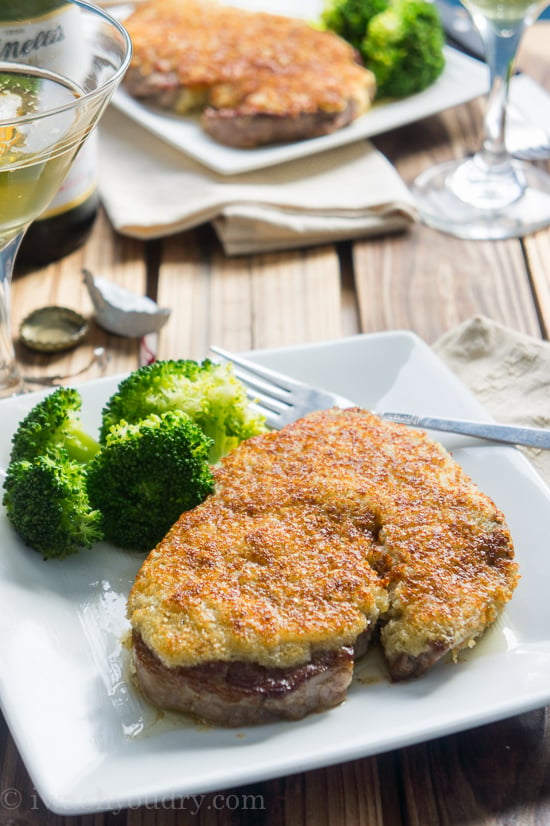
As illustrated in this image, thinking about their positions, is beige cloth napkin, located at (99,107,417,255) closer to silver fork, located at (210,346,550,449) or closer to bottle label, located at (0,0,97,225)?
bottle label, located at (0,0,97,225)

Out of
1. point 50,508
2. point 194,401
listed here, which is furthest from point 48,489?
point 194,401

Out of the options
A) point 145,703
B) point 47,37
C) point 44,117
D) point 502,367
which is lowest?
point 502,367

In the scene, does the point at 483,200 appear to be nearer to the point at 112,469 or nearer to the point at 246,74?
the point at 246,74

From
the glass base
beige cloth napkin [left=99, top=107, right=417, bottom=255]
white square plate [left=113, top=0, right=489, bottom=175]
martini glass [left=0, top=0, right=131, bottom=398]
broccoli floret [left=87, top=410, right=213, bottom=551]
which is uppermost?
martini glass [left=0, top=0, right=131, bottom=398]

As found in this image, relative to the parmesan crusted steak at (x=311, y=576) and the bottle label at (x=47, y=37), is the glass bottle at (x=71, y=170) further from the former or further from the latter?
the parmesan crusted steak at (x=311, y=576)

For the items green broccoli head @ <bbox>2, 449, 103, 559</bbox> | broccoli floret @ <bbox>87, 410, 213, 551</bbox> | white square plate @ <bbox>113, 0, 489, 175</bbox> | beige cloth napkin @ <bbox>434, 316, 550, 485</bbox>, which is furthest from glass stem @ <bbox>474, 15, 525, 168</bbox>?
green broccoli head @ <bbox>2, 449, 103, 559</bbox>

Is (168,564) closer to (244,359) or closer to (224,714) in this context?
(224,714)

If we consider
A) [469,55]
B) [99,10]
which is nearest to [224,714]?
[99,10]
